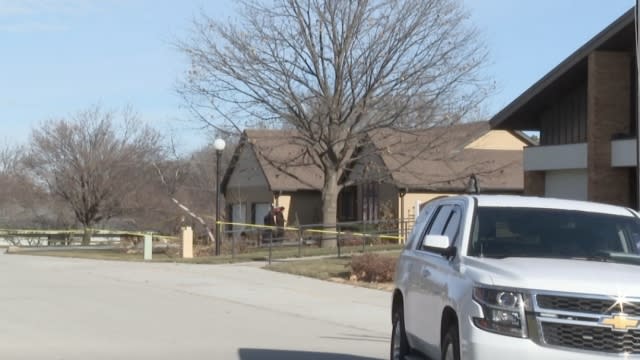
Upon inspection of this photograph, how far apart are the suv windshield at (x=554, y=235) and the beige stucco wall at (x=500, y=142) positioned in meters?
35.2

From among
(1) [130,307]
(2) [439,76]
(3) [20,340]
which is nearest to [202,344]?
(3) [20,340]

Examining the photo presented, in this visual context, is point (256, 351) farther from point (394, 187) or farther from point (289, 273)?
→ point (394, 187)

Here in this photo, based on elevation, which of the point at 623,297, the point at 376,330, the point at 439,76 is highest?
the point at 439,76

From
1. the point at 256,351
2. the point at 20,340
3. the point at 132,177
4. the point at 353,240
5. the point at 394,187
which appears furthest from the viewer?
the point at 132,177

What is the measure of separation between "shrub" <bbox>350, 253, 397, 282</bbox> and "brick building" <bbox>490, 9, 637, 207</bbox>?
518 centimetres

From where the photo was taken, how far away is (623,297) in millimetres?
6520

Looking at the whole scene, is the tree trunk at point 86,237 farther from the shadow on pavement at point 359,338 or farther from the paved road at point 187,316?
the shadow on pavement at point 359,338

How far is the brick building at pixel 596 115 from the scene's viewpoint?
22344 mm

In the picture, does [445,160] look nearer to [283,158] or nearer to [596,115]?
[283,158]

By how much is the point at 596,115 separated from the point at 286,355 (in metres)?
13.5

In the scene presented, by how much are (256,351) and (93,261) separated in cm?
2028

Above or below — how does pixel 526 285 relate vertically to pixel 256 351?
above

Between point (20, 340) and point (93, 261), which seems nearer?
point (20, 340)

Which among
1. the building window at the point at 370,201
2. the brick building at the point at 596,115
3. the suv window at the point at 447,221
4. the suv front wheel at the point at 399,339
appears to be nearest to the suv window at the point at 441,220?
the suv window at the point at 447,221
